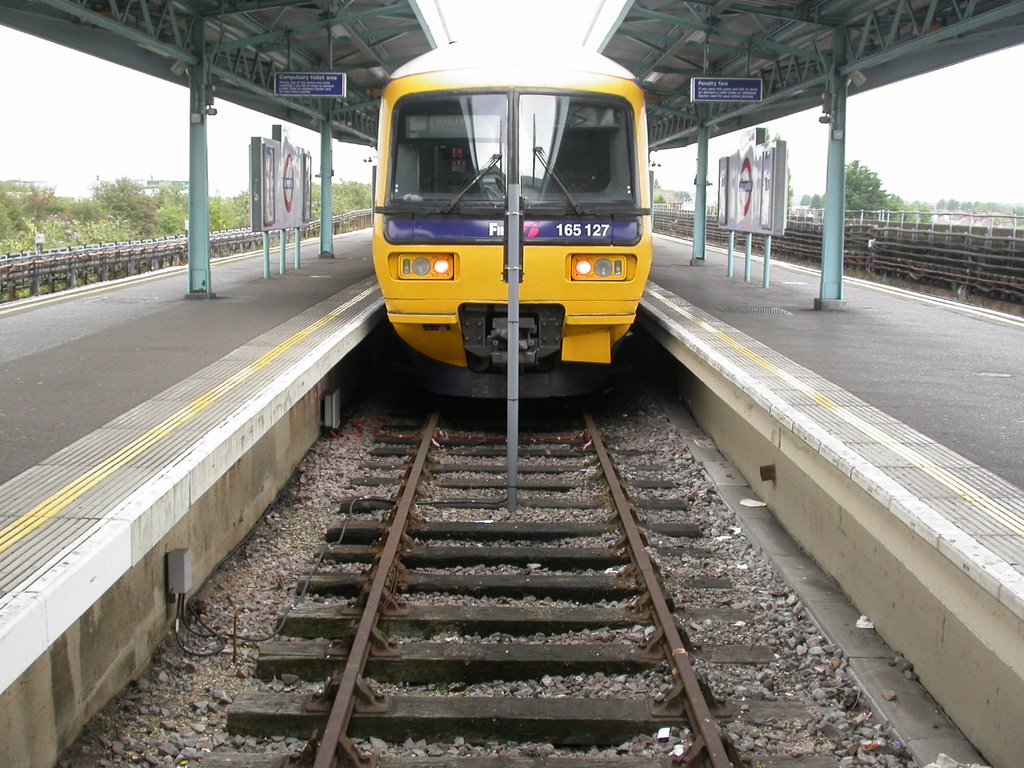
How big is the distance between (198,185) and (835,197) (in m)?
7.48

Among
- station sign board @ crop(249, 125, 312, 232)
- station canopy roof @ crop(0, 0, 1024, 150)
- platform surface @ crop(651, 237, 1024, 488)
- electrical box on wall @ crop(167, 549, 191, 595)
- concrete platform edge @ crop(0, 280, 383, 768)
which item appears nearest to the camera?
concrete platform edge @ crop(0, 280, 383, 768)

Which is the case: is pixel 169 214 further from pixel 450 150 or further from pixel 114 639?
pixel 114 639

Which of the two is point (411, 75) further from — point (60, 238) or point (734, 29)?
point (60, 238)

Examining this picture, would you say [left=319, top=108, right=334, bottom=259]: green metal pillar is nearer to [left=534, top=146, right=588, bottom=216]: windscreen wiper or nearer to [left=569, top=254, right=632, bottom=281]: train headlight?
[left=534, top=146, right=588, bottom=216]: windscreen wiper

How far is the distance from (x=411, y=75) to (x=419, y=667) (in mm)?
5296

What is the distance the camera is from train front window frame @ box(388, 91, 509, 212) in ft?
26.9

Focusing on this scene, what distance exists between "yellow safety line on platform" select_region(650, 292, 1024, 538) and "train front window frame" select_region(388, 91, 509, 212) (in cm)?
235

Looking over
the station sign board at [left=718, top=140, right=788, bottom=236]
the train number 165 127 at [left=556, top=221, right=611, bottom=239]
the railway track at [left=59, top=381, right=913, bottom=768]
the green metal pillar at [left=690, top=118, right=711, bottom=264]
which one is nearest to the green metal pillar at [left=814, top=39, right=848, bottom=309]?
the station sign board at [left=718, top=140, right=788, bottom=236]

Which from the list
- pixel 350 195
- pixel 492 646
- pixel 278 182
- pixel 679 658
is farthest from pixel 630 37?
pixel 350 195

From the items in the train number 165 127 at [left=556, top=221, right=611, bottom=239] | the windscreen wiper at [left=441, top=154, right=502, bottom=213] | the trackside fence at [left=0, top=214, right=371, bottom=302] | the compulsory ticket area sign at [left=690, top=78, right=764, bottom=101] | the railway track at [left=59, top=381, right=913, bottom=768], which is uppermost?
the compulsory ticket area sign at [left=690, top=78, right=764, bottom=101]

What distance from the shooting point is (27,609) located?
3121 millimetres

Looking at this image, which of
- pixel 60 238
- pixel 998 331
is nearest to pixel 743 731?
pixel 998 331

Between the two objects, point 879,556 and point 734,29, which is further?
point 734,29

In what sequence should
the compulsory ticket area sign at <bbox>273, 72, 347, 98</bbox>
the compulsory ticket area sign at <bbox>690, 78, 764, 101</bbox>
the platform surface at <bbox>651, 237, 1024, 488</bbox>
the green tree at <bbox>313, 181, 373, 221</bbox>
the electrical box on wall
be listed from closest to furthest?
the electrical box on wall < the platform surface at <bbox>651, 237, 1024, 488</bbox> < the compulsory ticket area sign at <bbox>690, 78, 764, 101</bbox> < the compulsory ticket area sign at <bbox>273, 72, 347, 98</bbox> < the green tree at <bbox>313, 181, 373, 221</bbox>
